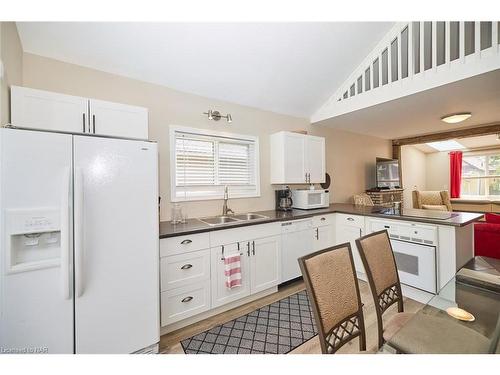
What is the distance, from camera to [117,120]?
5.91 feet

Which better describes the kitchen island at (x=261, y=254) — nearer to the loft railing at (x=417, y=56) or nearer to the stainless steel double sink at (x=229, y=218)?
the stainless steel double sink at (x=229, y=218)

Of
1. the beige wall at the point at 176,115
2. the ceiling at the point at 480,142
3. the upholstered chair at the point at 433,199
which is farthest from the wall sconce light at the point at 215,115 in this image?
the ceiling at the point at 480,142

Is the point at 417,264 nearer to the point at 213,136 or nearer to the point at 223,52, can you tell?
the point at 213,136

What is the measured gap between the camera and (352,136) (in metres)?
4.60

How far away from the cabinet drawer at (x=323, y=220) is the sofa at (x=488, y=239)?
182cm

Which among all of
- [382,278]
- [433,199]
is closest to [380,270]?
[382,278]

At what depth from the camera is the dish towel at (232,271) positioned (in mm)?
2150

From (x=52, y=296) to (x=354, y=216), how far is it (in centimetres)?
315

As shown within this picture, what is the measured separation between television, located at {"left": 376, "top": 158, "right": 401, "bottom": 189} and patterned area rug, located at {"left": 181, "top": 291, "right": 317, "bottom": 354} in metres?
3.80

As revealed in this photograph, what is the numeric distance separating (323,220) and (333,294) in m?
2.10

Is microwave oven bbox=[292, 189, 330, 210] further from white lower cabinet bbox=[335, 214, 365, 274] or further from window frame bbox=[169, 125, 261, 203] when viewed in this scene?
window frame bbox=[169, 125, 261, 203]

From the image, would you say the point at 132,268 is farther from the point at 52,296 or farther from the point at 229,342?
the point at 229,342

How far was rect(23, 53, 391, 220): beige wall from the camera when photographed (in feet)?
6.36
